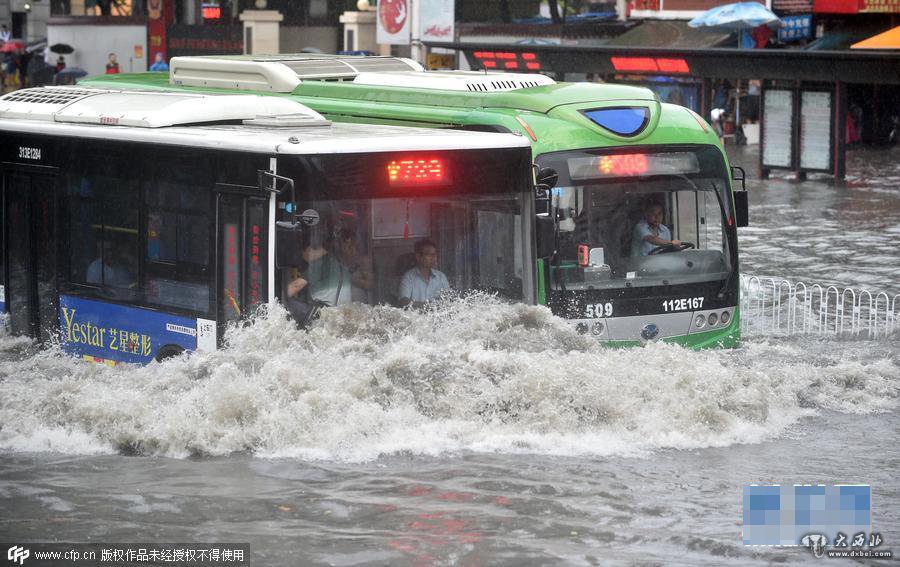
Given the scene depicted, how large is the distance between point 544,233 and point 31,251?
4368mm

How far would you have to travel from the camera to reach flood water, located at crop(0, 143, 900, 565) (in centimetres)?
864

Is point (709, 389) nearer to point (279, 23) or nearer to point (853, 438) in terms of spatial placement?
point (853, 438)

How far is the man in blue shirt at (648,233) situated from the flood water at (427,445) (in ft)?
5.22

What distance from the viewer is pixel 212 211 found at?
10.8 meters

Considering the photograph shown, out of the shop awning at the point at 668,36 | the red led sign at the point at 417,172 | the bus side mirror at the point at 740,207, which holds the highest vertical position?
the shop awning at the point at 668,36

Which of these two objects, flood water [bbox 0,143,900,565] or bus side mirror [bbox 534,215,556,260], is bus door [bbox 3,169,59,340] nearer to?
flood water [bbox 0,143,900,565]

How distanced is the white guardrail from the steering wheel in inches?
138

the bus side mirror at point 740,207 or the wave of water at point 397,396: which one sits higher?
the bus side mirror at point 740,207

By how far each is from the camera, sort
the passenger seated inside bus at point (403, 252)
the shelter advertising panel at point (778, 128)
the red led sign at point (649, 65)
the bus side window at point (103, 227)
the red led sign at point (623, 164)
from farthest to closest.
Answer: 1. the red led sign at point (649, 65)
2. the shelter advertising panel at point (778, 128)
3. the red led sign at point (623, 164)
4. the bus side window at point (103, 227)
5. the passenger seated inside bus at point (403, 252)

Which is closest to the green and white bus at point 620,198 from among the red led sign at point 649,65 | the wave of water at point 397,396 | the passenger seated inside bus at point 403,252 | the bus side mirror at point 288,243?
the passenger seated inside bus at point 403,252

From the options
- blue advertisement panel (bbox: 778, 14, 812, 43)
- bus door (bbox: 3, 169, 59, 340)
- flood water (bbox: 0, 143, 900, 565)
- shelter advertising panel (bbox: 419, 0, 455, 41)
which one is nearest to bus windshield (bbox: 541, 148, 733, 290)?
flood water (bbox: 0, 143, 900, 565)

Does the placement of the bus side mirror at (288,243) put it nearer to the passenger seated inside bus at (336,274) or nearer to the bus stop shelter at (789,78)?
the passenger seated inside bus at (336,274)

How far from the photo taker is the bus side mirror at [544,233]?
38.0 ft

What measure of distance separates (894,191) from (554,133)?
18.8 metres
